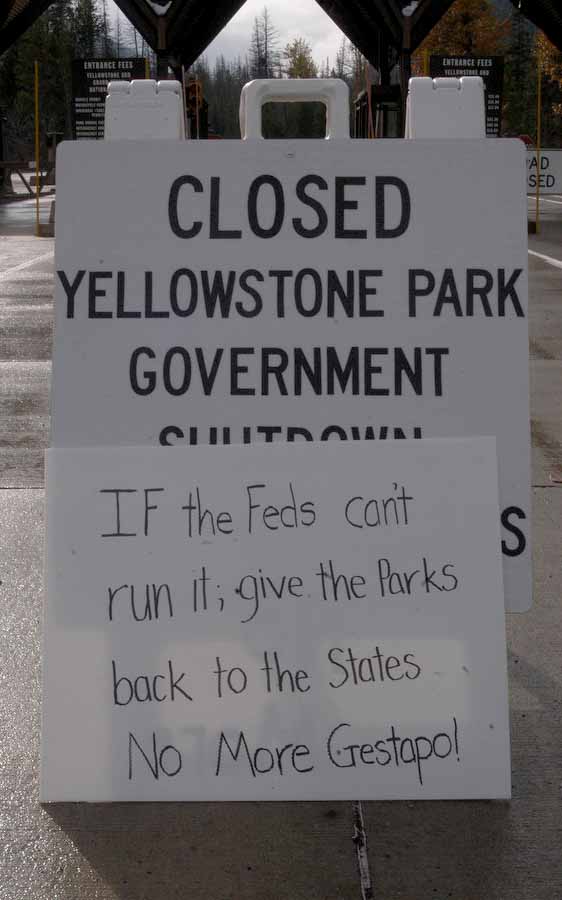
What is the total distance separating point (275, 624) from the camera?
2637mm

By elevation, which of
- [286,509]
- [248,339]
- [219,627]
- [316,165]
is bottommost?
[219,627]

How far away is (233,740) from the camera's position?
2.61 metres

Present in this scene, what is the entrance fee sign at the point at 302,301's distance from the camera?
2754mm

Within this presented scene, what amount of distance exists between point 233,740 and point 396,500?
64 cm

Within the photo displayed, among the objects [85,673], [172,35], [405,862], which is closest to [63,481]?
[85,673]

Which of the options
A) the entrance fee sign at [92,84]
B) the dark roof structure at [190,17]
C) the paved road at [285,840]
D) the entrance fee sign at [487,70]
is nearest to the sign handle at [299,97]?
the paved road at [285,840]

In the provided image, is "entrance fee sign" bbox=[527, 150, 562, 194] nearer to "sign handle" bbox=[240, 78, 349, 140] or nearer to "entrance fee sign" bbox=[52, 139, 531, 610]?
"sign handle" bbox=[240, 78, 349, 140]

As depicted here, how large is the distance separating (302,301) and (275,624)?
2.46ft

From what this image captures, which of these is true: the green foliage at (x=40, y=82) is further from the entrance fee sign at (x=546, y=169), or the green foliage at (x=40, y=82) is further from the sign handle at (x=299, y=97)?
the sign handle at (x=299, y=97)

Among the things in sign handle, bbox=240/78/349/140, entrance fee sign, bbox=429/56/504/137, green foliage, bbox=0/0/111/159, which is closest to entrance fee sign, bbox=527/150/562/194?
entrance fee sign, bbox=429/56/504/137

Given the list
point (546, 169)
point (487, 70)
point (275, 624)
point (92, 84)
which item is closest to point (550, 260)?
point (546, 169)

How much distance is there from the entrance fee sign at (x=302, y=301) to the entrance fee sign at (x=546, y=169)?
17076mm

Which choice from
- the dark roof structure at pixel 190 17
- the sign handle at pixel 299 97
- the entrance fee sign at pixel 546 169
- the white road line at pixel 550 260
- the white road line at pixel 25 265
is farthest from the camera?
the dark roof structure at pixel 190 17

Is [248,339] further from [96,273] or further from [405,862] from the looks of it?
[405,862]
